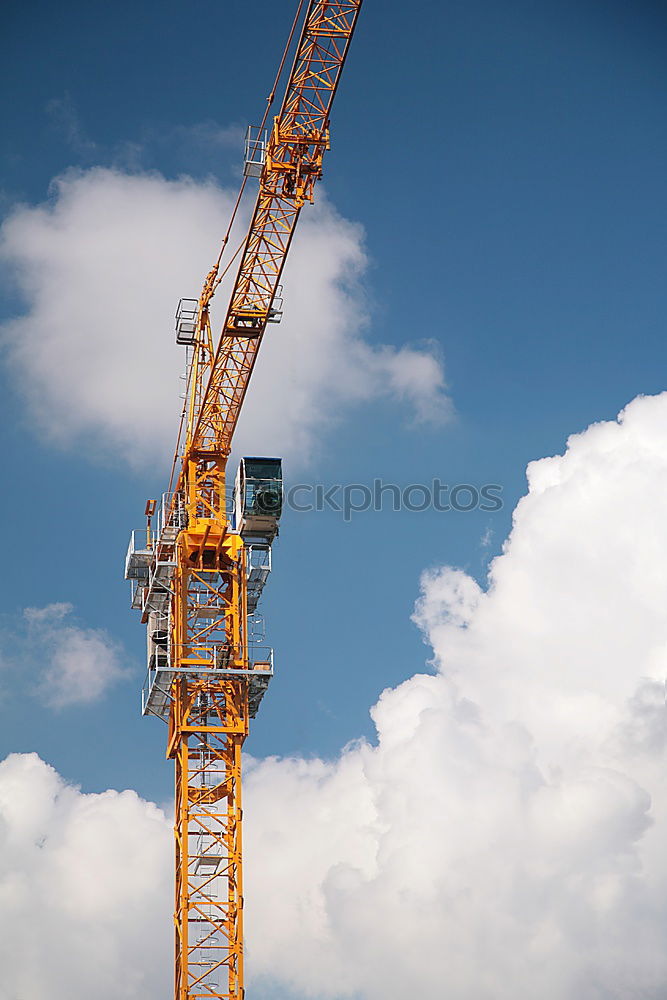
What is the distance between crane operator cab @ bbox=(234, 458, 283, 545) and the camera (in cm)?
8350

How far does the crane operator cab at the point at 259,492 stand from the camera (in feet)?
274

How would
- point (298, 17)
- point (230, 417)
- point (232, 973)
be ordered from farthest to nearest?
point (230, 417), point (232, 973), point (298, 17)

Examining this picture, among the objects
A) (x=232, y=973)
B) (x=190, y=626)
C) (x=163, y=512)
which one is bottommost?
(x=232, y=973)

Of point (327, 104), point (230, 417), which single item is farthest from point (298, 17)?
point (230, 417)

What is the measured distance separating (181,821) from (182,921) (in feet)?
16.3

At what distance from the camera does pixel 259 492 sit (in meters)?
83.5

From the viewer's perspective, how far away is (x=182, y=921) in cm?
8000

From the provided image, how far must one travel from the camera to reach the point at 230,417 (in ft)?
280

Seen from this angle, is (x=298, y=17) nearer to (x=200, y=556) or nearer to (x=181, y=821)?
(x=200, y=556)

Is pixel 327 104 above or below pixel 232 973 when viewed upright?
above

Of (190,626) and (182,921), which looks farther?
(190,626)

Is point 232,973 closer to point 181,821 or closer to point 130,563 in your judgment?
point 181,821

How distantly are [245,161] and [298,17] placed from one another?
304 inches

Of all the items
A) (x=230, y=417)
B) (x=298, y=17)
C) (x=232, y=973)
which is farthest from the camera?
(x=230, y=417)
